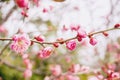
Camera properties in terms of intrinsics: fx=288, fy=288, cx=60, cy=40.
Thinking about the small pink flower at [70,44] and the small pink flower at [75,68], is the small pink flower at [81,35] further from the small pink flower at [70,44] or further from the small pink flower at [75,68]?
the small pink flower at [75,68]

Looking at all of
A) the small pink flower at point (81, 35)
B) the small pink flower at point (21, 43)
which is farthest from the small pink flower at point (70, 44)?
the small pink flower at point (21, 43)

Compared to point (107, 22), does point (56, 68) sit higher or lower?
lower

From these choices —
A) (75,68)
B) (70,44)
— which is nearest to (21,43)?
(70,44)

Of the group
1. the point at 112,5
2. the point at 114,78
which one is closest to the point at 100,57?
the point at 112,5

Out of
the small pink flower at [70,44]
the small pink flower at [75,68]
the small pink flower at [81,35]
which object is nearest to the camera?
the small pink flower at [81,35]

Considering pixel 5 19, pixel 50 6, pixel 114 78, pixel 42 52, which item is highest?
pixel 50 6

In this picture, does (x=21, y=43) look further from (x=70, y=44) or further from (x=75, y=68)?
(x=75, y=68)

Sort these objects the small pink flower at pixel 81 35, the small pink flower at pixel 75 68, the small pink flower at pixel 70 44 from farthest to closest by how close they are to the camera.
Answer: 1. the small pink flower at pixel 75 68
2. the small pink flower at pixel 70 44
3. the small pink flower at pixel 81 35

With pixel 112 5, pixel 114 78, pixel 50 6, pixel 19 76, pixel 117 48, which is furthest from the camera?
pixel 19 76

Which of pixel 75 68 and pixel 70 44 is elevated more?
pixel 70 44

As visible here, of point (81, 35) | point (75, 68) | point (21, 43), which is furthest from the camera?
point (75, 68)

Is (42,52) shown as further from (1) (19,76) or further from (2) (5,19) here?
(1) (19,76)
